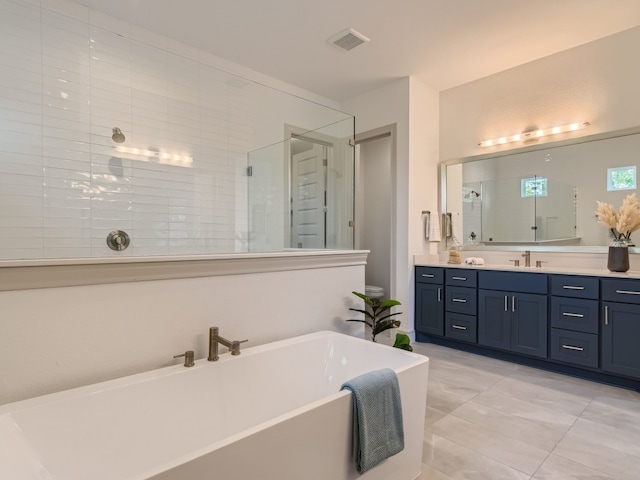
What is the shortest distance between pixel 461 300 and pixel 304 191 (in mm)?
1954

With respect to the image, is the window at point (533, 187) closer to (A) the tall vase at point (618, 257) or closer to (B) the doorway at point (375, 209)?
(A) the tall vase at point (618, 257)

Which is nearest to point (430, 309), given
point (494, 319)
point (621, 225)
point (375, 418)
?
point (494, 319)

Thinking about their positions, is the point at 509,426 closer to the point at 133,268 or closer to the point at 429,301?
the point at 429,301

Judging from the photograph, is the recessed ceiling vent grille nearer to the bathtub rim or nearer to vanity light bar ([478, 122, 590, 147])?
vanity light bar ([478, 122, 590, 147])

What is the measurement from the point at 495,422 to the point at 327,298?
1.26 m

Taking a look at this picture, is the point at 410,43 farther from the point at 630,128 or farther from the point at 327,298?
the point at 327,298

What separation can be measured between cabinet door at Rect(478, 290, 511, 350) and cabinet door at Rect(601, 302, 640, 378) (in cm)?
67

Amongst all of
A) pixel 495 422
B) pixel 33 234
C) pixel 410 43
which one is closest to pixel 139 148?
pixel 33 234

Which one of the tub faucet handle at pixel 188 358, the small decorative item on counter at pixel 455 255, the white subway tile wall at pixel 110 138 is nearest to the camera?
the tub faucet handle at pixel 188 358

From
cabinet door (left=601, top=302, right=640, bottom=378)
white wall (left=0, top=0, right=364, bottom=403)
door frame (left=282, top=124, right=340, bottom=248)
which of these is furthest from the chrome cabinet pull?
door frame (left=282, top=124, right=340, bottom=248)

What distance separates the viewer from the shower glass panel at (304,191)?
131 inches

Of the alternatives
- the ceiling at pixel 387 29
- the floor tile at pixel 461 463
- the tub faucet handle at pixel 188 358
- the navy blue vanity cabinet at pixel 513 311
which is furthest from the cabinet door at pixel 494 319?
the tub faucet handle at pixel 188 358

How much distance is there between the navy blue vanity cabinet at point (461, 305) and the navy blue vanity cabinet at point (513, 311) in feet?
0.19

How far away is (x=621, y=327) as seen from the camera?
95.8 inches
